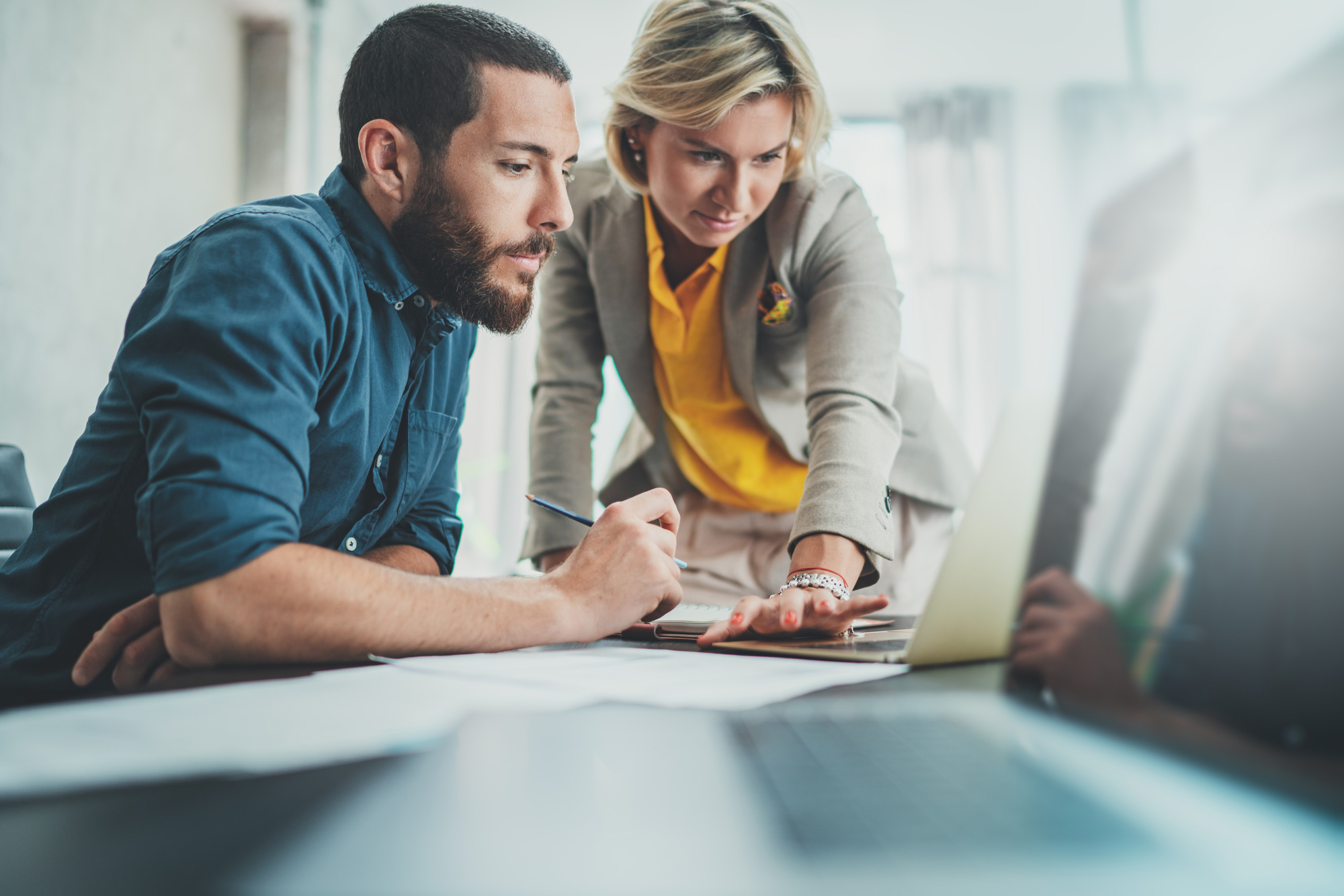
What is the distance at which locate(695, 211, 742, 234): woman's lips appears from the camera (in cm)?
126

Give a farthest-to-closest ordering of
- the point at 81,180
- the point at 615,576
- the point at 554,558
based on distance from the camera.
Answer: the point at 81,180 < the point at 554,558 < the point at 615,576

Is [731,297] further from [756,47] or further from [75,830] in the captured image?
[75,830]

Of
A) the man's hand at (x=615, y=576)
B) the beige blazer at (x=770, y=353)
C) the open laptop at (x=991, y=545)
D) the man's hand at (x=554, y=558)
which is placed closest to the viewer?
the open laptop at (x=991, y=545)

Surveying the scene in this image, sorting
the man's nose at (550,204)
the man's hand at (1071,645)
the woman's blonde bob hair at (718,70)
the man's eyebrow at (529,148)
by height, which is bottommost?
the man's hand at (1071,645)

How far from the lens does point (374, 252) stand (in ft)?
3.05

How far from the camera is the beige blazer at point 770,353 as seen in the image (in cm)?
116

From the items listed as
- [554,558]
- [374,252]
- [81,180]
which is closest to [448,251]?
[374,252]

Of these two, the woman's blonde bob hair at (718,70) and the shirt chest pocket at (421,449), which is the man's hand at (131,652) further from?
the woman's blonde bob hair at (718,70)

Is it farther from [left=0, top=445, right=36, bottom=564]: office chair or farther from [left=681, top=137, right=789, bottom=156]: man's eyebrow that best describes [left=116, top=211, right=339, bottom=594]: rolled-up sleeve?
[left=681, top=137, right=789, bottom=156]: man's eyebrow

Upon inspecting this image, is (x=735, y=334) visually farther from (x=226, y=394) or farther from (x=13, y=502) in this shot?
(x=13, y=502)

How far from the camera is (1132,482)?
40 centimetres

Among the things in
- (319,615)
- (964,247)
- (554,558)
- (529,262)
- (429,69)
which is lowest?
(554,558)

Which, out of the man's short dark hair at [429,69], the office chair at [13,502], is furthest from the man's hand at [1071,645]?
the office chair at [13,502]

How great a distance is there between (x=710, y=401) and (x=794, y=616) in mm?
652
